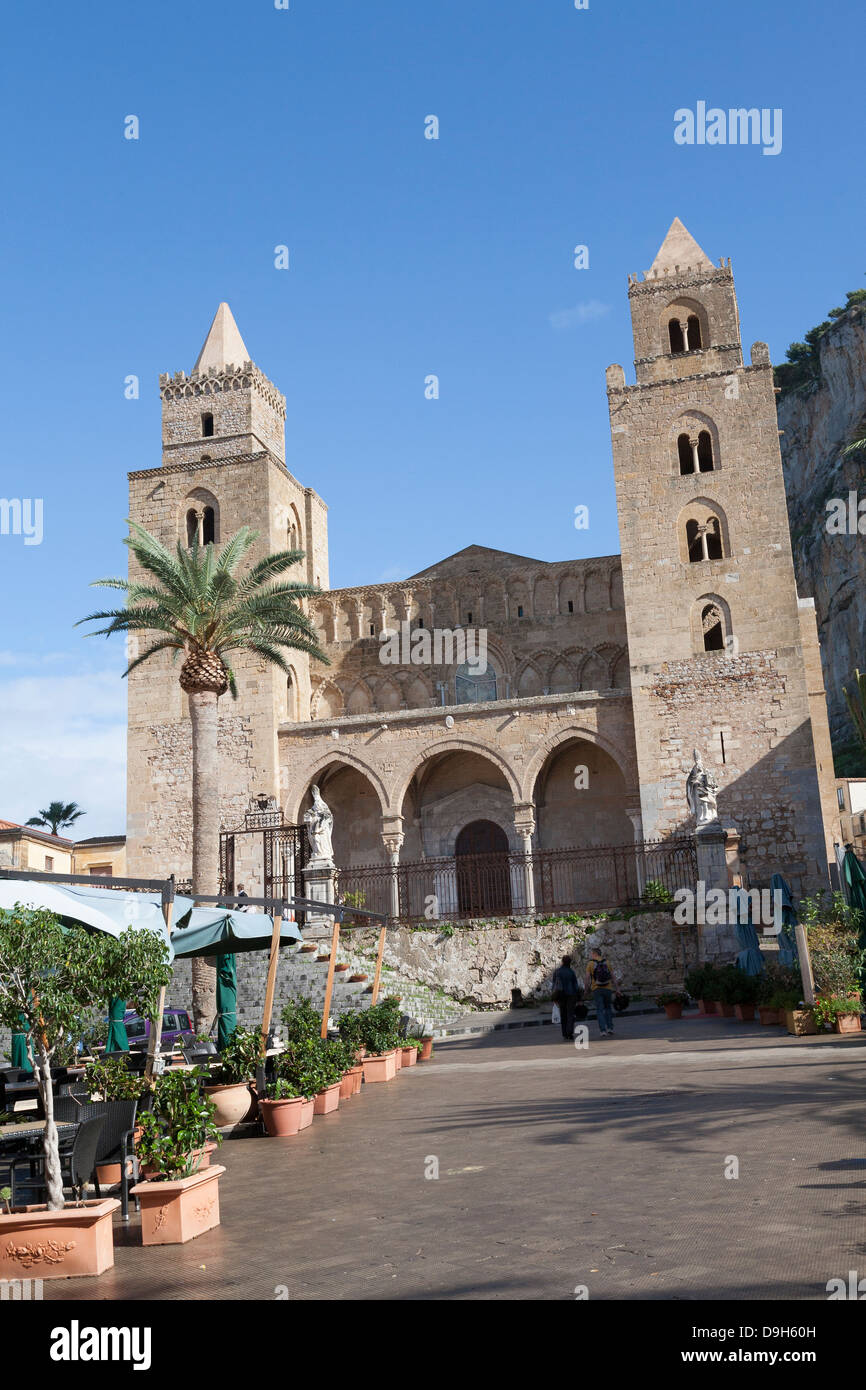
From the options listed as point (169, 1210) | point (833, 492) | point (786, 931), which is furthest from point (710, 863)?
point (833, 492)

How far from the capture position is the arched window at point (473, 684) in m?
31.4

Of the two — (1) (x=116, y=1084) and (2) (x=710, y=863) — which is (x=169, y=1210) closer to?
(1) (x=116, y=1084)

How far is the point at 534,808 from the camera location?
90.1 feet

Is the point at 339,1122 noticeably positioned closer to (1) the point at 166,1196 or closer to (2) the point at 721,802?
(1) the point at 166,1196

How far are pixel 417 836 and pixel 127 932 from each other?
23.5 m

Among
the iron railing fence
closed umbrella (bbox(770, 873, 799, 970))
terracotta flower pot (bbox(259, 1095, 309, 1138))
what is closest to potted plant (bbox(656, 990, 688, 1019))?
closed umbrella (bbox(770, 873, 799, 970))

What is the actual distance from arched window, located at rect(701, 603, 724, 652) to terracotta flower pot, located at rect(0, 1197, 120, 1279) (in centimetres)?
2392

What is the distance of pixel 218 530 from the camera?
30516 millimetres

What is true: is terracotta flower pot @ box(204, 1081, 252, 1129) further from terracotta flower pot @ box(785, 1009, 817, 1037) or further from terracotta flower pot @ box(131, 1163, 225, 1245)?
terracotta flower pot @ box(785, 1009, 817, 1037)

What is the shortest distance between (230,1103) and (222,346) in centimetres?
2720

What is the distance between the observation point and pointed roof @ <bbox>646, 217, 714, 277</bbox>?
1208 inches

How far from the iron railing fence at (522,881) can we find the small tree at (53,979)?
54.0ft
